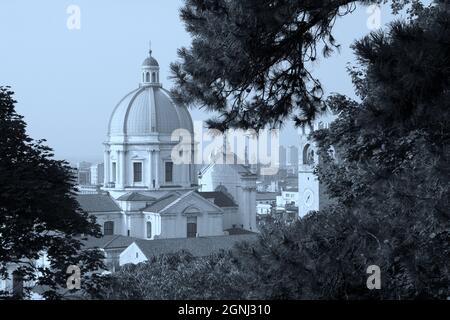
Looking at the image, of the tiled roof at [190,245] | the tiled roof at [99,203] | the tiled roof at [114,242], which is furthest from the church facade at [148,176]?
the tiled roof at [190,245]

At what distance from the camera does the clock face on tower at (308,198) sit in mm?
41547

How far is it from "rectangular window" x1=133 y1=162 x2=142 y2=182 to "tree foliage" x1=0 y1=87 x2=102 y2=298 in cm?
3625

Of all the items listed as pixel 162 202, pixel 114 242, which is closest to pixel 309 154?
pixel 114 242

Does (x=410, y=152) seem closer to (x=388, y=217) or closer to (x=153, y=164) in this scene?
(x=388, y=217)

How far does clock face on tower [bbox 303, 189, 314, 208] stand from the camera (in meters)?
41.5

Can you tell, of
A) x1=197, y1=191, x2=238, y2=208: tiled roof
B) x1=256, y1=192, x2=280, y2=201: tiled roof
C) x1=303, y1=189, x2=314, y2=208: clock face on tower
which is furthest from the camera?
x1=256, y1=192, x2=280, y2=201: tiled roof

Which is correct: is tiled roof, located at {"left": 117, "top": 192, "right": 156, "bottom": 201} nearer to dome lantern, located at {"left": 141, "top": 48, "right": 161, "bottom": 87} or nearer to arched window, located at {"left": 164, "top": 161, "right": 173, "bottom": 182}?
arched window, located at {"left": 164, "top": 161, "right": 173, "bottom": 182}

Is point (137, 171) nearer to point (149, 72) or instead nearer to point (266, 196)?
point (149, 72)

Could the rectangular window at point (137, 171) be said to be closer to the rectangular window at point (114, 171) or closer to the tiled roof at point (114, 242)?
the rectangular window at point (114, 171)

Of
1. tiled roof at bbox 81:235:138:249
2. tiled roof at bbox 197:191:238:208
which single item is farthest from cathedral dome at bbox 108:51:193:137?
tiled roof at bbox 81:235:138:249

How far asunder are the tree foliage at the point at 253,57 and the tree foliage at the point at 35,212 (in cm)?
243

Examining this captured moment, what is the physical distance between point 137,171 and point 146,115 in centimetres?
340

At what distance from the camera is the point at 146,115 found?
45.4 m
